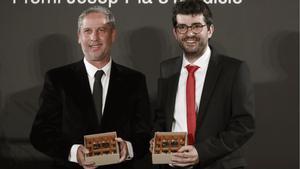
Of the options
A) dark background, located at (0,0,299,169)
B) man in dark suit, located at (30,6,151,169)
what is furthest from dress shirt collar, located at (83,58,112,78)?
dark background, located at (0,0,299,169)

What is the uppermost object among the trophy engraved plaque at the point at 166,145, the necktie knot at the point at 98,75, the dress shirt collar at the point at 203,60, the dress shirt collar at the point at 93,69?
the dress shirt collar at the point at 203,60

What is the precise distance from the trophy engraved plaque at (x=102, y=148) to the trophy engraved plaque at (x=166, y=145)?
0.22 m

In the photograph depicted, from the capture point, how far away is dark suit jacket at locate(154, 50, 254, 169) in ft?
8.84

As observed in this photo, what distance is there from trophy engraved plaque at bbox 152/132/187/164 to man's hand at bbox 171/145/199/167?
2cm

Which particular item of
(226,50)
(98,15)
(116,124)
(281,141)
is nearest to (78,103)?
(116,124)

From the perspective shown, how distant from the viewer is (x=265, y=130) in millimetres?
3346

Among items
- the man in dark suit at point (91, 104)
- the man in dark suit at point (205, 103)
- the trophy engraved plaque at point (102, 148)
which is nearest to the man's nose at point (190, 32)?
the man in dark suit at point (205, 103)

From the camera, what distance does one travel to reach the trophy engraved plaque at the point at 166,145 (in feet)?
8.66

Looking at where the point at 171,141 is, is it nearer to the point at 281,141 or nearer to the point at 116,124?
the point at 116,124

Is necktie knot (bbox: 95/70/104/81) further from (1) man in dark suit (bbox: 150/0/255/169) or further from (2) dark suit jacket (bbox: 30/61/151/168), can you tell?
(1) man in dark suit (bbox: 150/0/255/169)

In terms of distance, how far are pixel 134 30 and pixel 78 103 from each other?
77cm

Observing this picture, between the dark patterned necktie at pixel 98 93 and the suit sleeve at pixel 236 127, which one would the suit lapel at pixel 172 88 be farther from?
the dark patterned necktie at pixel 98 93

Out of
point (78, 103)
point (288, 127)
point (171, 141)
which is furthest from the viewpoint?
point (288, 127)

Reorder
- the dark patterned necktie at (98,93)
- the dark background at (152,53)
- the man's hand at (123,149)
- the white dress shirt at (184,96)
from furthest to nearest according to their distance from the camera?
the dark background at (152,53) → the dark patterned necktie at (98,93) → the white dress shirt at (184,96) → the man's hand at (123,149)
